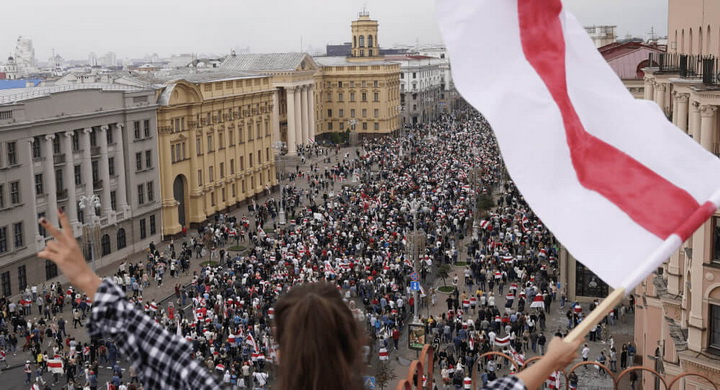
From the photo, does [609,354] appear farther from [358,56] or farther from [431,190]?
[358,56]

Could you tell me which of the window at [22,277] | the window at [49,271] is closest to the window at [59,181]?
the window at [49,271]

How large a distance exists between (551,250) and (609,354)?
13.2m

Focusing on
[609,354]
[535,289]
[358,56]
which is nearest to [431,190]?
[535,289]

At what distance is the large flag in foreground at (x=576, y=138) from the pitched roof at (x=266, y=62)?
90296 millimetres

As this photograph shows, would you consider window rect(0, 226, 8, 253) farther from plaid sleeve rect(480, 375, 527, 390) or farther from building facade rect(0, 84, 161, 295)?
plaid sleeve rect(480, 375, 527, 390)

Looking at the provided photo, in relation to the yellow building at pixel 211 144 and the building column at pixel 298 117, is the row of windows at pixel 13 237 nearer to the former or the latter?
the yellow building at pixel 211 144

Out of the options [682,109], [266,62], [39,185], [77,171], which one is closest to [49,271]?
[39,185]

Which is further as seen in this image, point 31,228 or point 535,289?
point 31,228

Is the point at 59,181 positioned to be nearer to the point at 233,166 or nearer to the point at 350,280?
the point at 350,280

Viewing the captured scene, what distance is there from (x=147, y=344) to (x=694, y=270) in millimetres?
18177

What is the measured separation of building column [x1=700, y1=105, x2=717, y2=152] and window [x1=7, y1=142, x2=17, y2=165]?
32.3 meters

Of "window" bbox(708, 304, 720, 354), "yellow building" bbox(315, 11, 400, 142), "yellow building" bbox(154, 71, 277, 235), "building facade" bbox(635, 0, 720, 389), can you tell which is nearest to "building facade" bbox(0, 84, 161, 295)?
"yellow building" bbox(154, 71, 277, 235)

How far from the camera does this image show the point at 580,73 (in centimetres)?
648

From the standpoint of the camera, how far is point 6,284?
39031 millimetres
